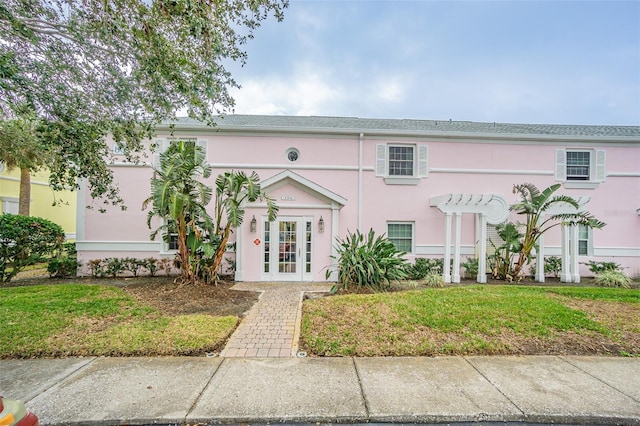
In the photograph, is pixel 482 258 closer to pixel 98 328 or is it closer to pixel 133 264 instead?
pixel 98 328

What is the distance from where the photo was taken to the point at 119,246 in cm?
1053

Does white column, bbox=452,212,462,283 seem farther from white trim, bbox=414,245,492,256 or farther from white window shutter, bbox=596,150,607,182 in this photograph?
white window shutter, bbox=596,150,607,182

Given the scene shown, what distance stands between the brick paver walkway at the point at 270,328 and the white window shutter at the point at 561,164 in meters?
11.3

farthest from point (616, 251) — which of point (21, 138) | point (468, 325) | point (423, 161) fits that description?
point (21, 138)

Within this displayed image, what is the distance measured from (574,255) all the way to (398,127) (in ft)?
27.6

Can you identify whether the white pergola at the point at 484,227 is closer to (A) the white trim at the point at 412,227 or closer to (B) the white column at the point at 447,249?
(B) the white column at the point at 447,249

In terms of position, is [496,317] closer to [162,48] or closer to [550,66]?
[162,48]

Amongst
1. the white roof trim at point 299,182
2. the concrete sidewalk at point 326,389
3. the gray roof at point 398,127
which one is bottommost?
the concrete sidewalk at point 326,389

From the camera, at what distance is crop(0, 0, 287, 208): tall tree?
5.11m

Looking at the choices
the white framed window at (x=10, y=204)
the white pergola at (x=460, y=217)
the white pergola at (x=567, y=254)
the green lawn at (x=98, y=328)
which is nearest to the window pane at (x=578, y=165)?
the white pergola at (x=567, y=254)

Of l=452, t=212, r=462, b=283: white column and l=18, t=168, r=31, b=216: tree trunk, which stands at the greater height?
l=18, t=168, r=31, b=216: tree trunk

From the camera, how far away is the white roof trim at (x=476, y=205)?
1005cm

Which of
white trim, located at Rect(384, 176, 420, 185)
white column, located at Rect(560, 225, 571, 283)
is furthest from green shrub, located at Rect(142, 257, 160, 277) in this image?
white column, located at Rect(560, 225, 571, 283)

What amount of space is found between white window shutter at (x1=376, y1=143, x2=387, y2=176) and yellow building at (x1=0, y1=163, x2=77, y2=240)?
602 inches
